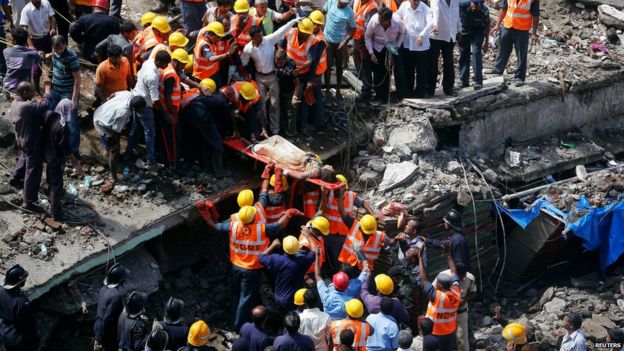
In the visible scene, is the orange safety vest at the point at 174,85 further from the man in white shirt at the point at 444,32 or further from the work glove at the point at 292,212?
the man in white shirt at the point at 444,32

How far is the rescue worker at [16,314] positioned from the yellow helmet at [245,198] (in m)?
2.75

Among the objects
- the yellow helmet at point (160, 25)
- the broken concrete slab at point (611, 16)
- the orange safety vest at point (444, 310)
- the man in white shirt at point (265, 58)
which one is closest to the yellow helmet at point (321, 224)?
the orange safety vest at point (444, 310)

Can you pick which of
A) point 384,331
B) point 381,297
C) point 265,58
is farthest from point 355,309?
point 265,58

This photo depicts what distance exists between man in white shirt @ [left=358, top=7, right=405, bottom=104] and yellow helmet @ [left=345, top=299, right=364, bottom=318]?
14.2ft

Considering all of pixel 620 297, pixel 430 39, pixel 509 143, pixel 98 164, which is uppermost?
pixel 430 39

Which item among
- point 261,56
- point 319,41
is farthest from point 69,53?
point 319,41

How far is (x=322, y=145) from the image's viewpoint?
44.2 ft

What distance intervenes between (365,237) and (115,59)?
12.4ft

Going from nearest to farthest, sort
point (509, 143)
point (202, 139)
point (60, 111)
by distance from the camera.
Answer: point (60, 111) → point (202, 139) → point (509, 143)

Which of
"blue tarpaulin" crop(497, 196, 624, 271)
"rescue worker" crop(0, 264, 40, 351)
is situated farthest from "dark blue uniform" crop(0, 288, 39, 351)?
"blue tarpaulin" crop(497, 196, 624, 271)

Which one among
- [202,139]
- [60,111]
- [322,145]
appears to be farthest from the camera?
[322,145]

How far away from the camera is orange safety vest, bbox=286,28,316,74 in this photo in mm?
12766

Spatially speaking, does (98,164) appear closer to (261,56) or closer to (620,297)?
(261,56)

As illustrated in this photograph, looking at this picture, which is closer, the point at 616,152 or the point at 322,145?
the point at 322,145
